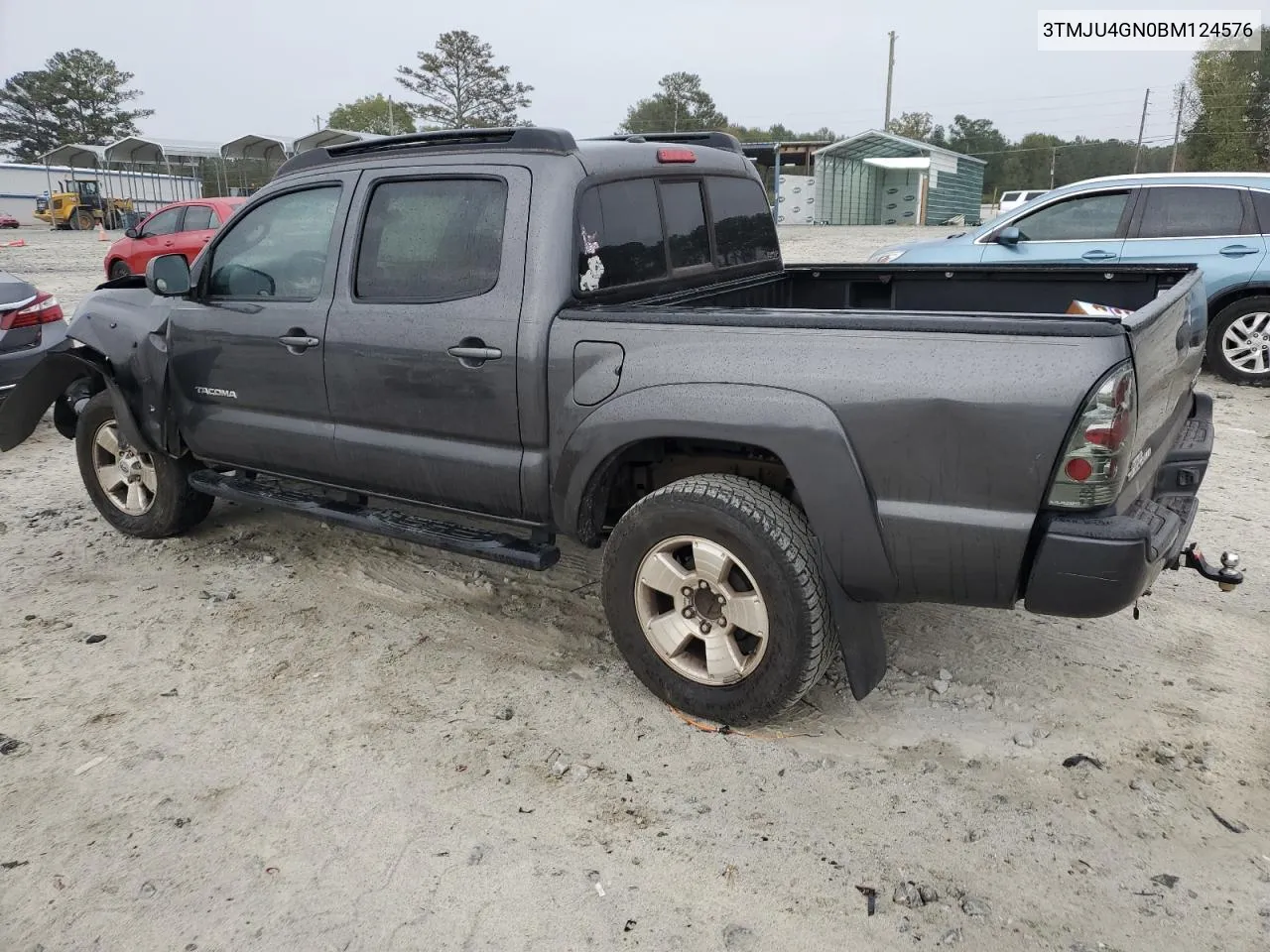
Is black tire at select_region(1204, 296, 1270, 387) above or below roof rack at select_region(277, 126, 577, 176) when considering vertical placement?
below

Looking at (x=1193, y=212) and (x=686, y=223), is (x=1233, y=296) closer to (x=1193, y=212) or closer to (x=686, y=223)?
(x=1193, y=212)

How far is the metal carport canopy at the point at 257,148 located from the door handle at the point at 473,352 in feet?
115

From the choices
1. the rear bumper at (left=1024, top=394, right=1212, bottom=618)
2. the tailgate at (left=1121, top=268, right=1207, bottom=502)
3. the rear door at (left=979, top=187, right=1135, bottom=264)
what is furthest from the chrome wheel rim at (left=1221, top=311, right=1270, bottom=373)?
the rear bumper at (left=1024, top=394, right=1212, bottom=618)

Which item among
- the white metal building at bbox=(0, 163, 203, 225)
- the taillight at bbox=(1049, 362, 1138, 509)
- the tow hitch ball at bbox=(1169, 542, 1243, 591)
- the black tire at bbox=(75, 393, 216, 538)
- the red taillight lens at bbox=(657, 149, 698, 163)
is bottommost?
the black tire at bbox=(75, 393, 216, 538)

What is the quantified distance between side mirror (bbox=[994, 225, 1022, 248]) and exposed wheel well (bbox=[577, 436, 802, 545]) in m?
6.20

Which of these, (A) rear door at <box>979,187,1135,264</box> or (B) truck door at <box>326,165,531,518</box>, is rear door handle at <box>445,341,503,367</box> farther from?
(A) rear door at <box>979,187,1135,264</box>

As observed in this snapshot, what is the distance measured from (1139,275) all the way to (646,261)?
2.07 metres

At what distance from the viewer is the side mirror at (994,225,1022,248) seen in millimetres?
8461

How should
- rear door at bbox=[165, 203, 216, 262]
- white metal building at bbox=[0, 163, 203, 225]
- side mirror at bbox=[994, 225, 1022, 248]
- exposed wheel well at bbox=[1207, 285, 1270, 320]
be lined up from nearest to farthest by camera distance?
exposed wheel well at bbox=[1207, 285, 1270, 320], side mirror at bbox=[994, 225, 1022, 248], rear door at bbox=[165, 203, 216, 262], white metal building at bbox=[0, 163, 203, 225]

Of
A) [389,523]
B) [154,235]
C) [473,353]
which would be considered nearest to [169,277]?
[389,523]

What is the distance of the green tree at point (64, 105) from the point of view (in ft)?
226

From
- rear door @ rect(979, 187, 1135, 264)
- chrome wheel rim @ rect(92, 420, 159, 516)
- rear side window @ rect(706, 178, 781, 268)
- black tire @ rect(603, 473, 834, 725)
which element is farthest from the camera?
rear door @ rect(979, 187, 1135, 264)

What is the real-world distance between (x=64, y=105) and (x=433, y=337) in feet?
271

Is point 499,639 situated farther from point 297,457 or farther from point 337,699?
point 297,457
